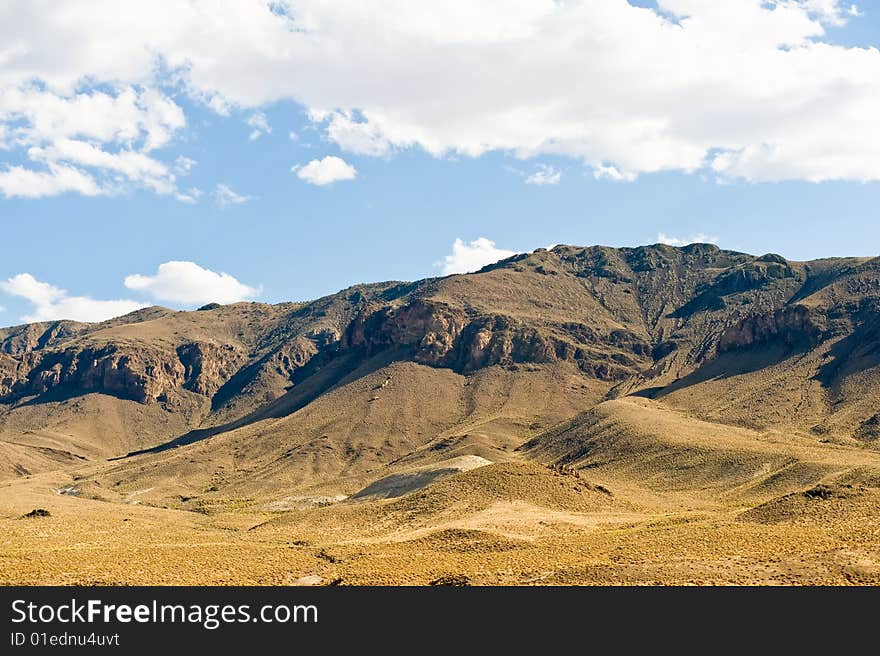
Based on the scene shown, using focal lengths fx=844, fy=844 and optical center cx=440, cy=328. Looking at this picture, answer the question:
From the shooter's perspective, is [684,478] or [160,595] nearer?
[160,595]

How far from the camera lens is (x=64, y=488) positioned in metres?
179

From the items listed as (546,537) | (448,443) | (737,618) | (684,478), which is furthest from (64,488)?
(737,618)

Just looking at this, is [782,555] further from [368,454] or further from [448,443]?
[368,454]

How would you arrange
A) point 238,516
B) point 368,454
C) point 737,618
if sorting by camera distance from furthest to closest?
point 368,454
point 238,516
point 737,618

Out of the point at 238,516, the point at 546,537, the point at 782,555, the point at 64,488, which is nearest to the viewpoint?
the point at 782,555

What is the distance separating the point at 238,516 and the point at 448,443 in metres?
76.6

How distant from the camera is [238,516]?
114m

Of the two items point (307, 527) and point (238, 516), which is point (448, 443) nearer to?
point (238, 516)

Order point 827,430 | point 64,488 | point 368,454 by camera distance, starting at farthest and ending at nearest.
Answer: point 368,454, point 64,488, point 827,430

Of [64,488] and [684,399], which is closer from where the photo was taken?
[64,488]

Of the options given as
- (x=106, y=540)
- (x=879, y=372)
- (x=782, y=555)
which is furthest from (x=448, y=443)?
(x=782, y=555)

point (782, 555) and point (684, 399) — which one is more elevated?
point (684, 399)

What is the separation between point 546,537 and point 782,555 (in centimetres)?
2148

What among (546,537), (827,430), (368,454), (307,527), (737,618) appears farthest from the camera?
(368,454)
